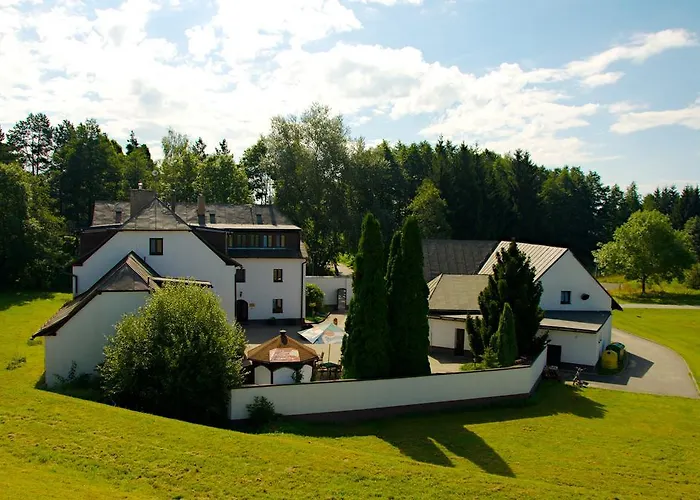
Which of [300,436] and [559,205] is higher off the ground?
[559,205]

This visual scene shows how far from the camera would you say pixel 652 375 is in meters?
29.7

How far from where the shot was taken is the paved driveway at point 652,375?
Answer: 27.2m

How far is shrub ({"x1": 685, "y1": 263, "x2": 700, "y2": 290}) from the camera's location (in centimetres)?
6462

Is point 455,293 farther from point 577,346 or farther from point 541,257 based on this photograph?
point 577,346

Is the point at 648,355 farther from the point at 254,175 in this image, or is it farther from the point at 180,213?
the point at 254,175

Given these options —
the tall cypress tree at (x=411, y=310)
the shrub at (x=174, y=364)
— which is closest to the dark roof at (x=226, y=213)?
the tall cypress tree at (x=411, y=310)

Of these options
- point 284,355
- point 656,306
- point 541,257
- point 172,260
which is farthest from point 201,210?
point 656,306

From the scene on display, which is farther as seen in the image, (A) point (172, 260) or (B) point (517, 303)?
(A) point (172, 260)

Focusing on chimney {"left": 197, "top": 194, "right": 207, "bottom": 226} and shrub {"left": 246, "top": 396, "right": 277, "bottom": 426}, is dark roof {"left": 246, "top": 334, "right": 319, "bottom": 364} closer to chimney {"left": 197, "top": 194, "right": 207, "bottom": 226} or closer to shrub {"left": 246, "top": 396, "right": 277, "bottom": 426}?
shrub {"left": 246, "top": 396, "right": 277, "bottom": 426}

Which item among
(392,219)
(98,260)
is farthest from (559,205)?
(98,260)

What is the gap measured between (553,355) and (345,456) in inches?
748

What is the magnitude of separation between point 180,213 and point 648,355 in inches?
1231

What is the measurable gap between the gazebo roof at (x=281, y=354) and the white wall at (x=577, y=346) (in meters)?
14.3

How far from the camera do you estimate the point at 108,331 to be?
22.8 metres
